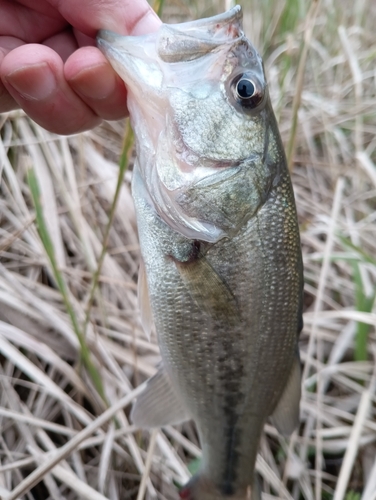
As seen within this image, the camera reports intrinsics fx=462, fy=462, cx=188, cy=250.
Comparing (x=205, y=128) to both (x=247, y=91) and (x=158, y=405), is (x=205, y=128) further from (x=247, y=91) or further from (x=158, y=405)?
(x=158, y=405)

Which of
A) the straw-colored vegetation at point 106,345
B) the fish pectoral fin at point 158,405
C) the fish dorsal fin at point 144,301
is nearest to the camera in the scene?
the fish dorsal fin at point 144,301

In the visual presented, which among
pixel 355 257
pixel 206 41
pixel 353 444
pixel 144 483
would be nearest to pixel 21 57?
pixel 206 41

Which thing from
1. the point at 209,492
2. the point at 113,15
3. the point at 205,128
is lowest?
the point at 209,492

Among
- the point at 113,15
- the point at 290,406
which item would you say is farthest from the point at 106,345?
the point at 113,15

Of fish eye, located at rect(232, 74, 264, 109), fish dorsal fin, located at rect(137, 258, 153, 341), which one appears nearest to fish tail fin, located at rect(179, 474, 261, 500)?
fish dorsal fin, located at rect(137, 258, 153, 341)

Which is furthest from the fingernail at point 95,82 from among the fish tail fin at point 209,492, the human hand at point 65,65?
the fish tail fin at point 209,492

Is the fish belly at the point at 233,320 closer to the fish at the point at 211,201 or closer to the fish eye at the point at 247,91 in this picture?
the fish at the point at 211,201

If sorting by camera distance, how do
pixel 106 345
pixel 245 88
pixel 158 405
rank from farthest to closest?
pixel 106 345, pixel 158 405, pixel 245 88
